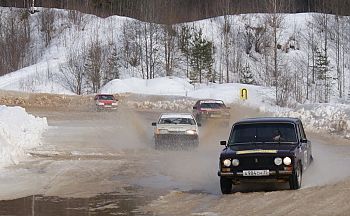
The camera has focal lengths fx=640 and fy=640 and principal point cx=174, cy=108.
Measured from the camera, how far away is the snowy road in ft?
40.5

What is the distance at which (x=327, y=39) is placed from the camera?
9431 centimetres

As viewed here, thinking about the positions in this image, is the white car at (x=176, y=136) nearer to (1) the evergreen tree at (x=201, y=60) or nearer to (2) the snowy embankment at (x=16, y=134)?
(2) the snowy embankment at (x=16, y=134)

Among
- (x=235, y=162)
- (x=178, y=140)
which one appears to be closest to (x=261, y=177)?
(x=235, y=162)

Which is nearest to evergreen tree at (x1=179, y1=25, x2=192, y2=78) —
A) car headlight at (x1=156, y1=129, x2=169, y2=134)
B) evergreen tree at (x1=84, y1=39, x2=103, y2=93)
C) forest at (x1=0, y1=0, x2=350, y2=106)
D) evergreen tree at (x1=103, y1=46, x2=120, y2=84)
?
forest at (x1=0, y1=0, x2=350, y2=106)

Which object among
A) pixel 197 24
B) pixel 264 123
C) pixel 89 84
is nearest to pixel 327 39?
pixel 197 24

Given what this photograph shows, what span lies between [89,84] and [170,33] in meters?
15.9

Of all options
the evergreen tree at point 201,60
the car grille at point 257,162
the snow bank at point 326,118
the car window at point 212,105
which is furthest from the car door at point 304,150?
the evergreen tree at point 201,60

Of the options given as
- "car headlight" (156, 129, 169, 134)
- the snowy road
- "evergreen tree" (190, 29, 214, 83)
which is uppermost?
"evergreen tree" (190, 29, 214, 83)

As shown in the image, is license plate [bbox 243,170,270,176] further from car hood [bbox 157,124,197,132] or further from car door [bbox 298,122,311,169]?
car hood [bbox 157,124,197,132]

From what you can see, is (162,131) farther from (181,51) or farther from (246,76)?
(181,51)

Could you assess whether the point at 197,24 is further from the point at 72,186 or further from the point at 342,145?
the point at 72,186

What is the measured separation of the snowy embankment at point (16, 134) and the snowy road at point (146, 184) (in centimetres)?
57

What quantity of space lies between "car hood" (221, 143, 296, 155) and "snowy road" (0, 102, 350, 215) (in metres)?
0.88

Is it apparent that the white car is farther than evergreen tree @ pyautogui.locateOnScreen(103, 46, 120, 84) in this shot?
No
